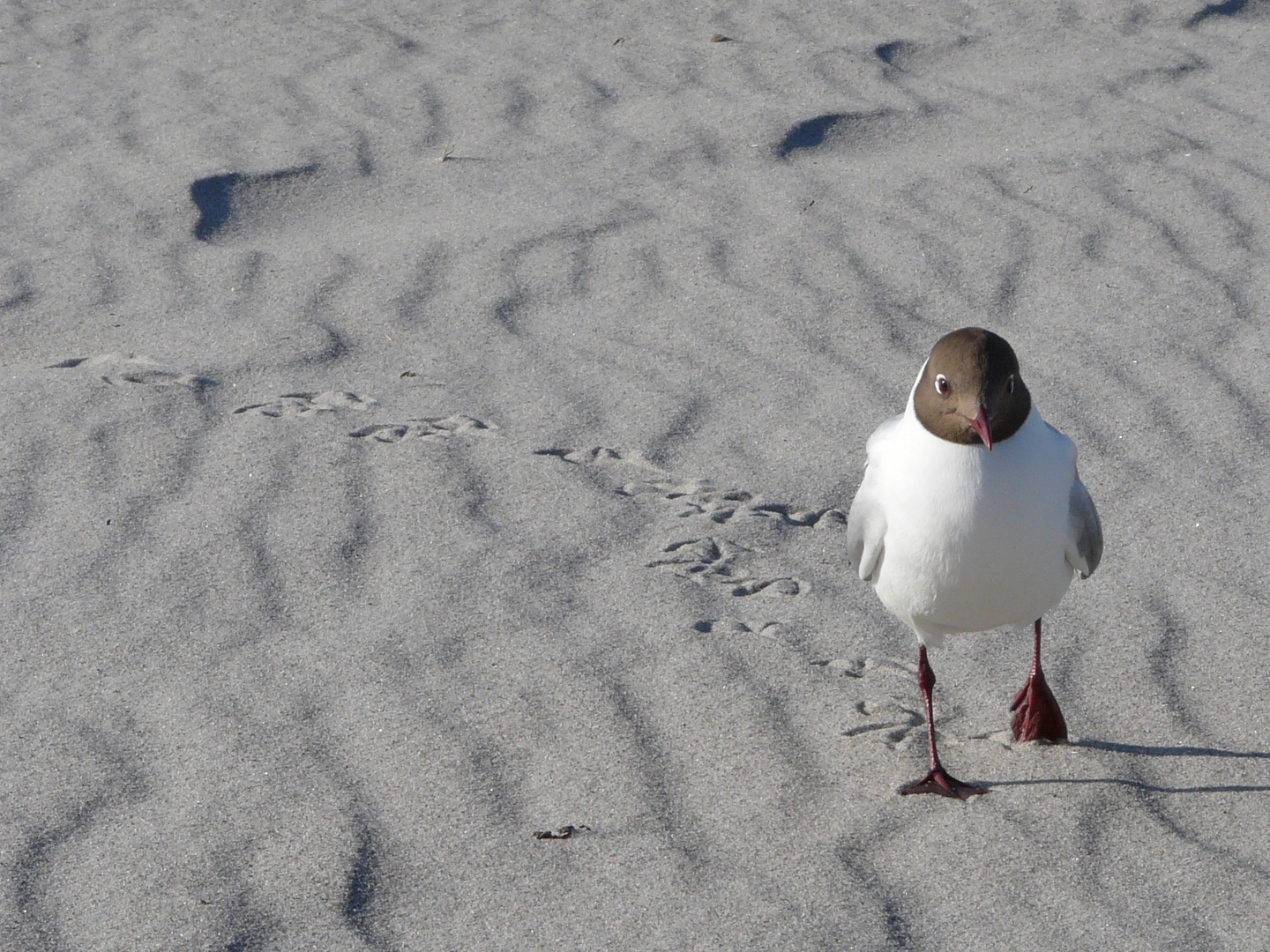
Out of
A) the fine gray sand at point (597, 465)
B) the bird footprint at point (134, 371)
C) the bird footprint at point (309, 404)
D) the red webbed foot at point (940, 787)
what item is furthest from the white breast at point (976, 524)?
the bird footprint at point (134, 371)

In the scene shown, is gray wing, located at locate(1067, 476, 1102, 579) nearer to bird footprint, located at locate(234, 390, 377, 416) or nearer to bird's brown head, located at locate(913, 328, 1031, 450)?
bird's brown head, located at locate(913, 328, 1031, 450)

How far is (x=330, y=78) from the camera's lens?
700 centimetres

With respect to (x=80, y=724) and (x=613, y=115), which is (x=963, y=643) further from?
(x=613, y=115)

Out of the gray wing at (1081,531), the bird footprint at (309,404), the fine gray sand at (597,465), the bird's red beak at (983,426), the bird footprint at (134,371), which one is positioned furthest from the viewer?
the bird footprint at (134,371)

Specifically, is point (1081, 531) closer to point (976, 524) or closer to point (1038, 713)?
point (976, 524)

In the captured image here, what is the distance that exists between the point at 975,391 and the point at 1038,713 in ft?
2.81

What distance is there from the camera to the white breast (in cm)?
283

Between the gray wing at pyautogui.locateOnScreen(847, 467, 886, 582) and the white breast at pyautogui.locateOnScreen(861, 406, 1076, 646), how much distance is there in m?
0.03

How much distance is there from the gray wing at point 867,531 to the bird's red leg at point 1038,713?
39 cm

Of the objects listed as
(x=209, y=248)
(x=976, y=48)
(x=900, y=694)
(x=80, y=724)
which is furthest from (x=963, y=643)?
(x=976, y=48)

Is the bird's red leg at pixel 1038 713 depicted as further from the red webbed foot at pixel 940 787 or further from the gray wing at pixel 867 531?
the gray wing at pixel 867 531

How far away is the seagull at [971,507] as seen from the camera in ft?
9.12

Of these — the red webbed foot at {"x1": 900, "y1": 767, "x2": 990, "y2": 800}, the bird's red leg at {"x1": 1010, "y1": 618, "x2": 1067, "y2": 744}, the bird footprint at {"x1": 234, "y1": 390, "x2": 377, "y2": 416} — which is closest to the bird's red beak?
the bird's red leg at {"x1": 1010, "y1": 618, "x2": 1067, "y2": 744}

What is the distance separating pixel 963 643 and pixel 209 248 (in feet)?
11.0
